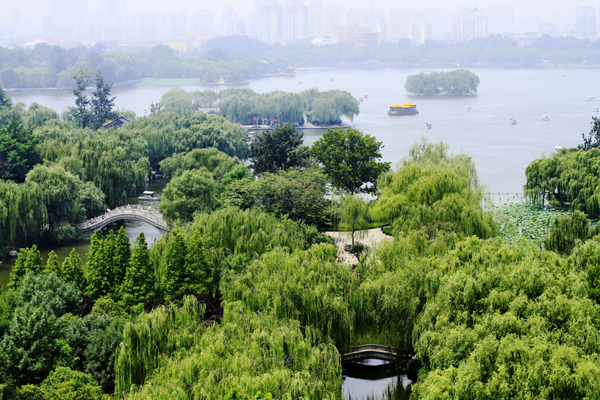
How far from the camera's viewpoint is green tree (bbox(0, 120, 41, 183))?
105 ft

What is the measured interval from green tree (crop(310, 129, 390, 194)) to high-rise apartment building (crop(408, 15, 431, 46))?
170m

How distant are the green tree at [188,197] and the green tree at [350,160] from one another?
589 cm

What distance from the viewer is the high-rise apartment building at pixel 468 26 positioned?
19050 cm

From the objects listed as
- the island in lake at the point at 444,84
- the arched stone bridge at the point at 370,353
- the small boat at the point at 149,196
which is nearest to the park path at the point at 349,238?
the arched stone bridge at the point at 370,353

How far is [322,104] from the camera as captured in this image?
67250 millimetres

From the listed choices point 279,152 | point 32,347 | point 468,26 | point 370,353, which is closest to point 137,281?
point 32,347

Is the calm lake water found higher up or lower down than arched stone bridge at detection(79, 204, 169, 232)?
higher up

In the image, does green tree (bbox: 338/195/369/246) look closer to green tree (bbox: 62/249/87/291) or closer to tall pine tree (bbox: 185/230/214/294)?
tall pine tree (bbox: 185/230/214/294)

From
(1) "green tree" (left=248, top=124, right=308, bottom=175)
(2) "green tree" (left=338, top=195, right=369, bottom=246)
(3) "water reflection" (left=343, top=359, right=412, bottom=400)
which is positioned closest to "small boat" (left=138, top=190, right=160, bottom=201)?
(1) "green tree" (left=248, top=124, right=308, bottom=175)

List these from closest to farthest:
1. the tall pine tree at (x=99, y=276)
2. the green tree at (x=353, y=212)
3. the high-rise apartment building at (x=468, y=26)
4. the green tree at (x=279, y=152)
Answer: the tall pine tree at (x=99, y=276) < the green tree at (x=353, y=212) < the green tree at (x=279, y=152) < the high-rise apartment building at (x=468, y=26)

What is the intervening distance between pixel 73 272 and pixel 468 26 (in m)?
192

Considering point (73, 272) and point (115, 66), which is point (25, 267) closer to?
point (73, 272)

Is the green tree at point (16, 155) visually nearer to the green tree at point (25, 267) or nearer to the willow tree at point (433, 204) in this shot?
the green tree at point (25, 267)

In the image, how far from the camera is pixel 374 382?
1554 centimetres
